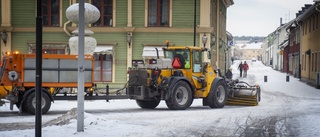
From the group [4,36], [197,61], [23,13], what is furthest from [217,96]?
[23,13]

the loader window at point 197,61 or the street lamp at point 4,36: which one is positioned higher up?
the street lamp at point 4,36

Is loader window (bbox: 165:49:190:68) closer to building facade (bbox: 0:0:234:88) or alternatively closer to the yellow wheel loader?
the yellow wheel loader

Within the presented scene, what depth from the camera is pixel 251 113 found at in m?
18.1

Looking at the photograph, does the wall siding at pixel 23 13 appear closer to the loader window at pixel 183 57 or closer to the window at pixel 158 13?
the window at pixel 158 13


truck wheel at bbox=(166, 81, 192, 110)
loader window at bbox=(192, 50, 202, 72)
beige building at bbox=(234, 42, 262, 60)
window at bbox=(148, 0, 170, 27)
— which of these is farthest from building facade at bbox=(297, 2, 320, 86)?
beige building at bbox=(234, 42, 262, 60)

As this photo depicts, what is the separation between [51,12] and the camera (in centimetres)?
3247

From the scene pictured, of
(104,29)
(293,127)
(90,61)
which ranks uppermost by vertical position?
(104,29)

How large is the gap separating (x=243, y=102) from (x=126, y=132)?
405 inches

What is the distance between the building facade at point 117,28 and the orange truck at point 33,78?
44.2 ft

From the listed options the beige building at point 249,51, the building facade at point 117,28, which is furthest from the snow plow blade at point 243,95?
the beige building at point 249,51

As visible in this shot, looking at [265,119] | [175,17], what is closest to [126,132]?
[265,119]

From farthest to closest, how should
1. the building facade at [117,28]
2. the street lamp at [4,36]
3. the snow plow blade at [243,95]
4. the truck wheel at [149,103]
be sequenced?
the building facade at [117,28] < the street lamp at [4,36] < the snow plow blade at [243,95] < the truck wheel at [149,103]

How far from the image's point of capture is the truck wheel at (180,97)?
A: 1920 cm

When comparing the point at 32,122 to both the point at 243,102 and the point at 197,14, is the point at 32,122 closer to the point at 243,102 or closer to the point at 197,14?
the point at 243,102
